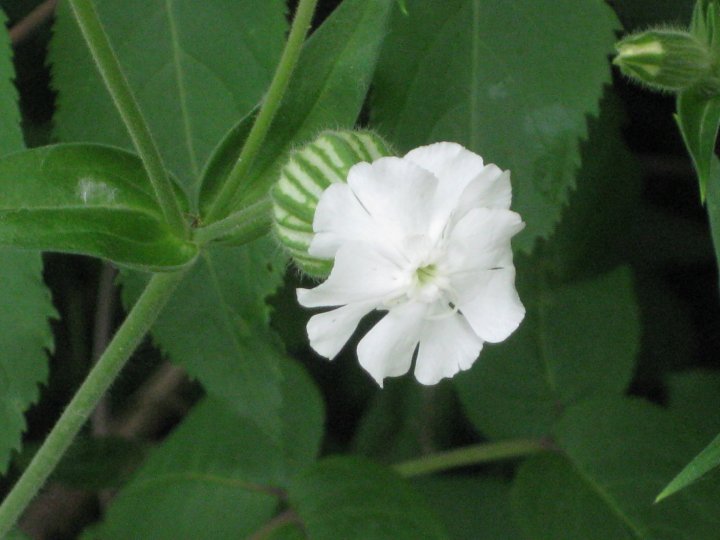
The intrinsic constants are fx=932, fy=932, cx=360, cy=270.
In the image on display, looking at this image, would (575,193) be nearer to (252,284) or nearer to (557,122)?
(557,122)

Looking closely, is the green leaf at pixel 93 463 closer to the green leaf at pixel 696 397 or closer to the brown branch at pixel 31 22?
the brown branch at pixel 31 22

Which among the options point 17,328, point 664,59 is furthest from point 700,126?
point 17,328

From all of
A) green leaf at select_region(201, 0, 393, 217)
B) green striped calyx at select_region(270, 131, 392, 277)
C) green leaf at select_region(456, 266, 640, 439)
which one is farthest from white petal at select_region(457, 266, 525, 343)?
green leaf at select_region(456, 266, 640, 439)

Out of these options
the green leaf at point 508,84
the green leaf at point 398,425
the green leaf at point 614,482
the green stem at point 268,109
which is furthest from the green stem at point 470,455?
the green stem at point 268,109

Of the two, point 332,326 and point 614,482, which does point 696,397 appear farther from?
point 332,326

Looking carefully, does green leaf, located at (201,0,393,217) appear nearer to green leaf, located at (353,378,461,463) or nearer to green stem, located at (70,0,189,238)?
green stem, located at (70,0,189,238)

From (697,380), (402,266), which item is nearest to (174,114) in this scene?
(402,266)
